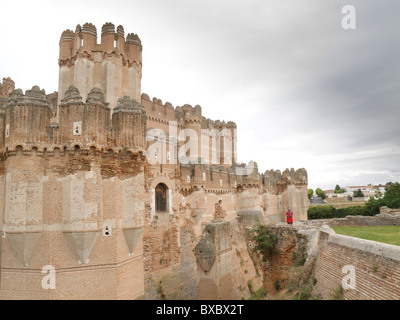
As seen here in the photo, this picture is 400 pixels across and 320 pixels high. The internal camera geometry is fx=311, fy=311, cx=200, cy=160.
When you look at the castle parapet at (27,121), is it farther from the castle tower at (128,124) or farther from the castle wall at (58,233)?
the castle tower at (128,124)

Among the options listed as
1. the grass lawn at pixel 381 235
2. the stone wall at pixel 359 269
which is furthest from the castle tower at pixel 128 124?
the grass lawn at pixel 381 235

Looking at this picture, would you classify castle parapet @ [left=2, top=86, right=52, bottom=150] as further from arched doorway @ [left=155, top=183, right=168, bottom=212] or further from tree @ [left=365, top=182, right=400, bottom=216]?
tree @ [left=365, top=182, right=400, bottom=216]

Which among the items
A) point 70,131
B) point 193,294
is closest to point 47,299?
point 70,131

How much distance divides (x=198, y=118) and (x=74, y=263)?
96.1 feet

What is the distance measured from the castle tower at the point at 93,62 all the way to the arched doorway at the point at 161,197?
315 inches

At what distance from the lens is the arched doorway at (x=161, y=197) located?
19.2m

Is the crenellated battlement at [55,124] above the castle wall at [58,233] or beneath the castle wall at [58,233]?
above

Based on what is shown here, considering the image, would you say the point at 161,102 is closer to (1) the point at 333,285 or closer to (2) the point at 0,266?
(2) the point at 0,266

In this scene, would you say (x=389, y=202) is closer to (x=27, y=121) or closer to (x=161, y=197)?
(x=161, y=197)

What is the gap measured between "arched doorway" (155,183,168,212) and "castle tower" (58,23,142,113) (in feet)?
26.2

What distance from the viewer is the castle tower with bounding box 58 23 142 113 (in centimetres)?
2273

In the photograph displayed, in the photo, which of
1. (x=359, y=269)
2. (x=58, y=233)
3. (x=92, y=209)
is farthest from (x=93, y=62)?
(x=359, y=269)

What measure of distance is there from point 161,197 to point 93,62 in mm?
11675

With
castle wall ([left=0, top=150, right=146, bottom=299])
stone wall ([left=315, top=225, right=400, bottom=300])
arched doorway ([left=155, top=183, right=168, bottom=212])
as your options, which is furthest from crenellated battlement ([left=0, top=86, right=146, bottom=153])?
stone wall ([left=315, top=225, right=400, bottom=300])
